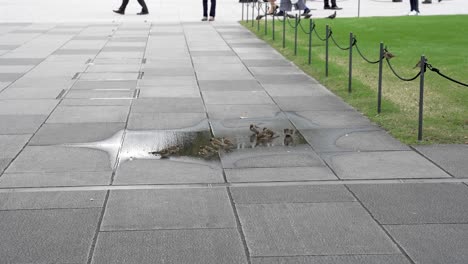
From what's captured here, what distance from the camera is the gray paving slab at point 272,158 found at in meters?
8.47

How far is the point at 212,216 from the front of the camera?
666 centimetres

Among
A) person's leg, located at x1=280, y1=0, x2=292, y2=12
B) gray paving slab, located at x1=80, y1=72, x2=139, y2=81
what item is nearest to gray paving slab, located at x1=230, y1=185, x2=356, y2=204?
gray paving slab, located at x1=80, y1=72, x2=139, y2=81

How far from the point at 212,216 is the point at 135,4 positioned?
1330 inches

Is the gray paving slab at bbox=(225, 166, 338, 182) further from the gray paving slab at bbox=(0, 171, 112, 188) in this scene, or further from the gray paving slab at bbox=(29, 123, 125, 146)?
the gray paving slab at bbox=(29, 123, 125, 146)

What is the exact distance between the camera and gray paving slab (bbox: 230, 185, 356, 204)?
281 inches

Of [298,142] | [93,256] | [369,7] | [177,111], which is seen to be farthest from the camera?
[369,7]

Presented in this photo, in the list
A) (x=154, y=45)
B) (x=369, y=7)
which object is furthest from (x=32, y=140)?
(x=369, y=7)

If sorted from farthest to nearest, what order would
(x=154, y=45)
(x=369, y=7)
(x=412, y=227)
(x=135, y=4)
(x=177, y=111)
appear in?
(x=135, y=4) < (x=369, y=7) < (x=154, y=45) < (x=177, y=111) < (x=412, y=227)

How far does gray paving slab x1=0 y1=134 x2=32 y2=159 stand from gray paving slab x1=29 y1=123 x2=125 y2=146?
0.11 meters

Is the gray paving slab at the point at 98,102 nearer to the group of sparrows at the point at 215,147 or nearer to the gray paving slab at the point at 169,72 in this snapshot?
the gray paving slab at the point at 169,72

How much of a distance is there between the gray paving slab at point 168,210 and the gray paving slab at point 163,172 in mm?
357

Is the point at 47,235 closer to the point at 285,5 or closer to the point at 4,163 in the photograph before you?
the point at 4,163

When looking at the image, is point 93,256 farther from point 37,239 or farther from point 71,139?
point 71,139

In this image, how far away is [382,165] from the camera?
8.43 metres
